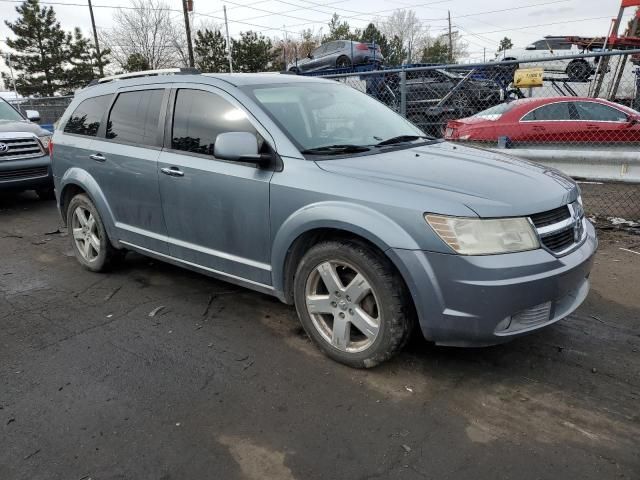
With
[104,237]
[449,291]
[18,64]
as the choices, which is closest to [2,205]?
[104,237]

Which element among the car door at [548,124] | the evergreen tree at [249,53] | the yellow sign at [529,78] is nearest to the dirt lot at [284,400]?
the yellow sign at [529,78]

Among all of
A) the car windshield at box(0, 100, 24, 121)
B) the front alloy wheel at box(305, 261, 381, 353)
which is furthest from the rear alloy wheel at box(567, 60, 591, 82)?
the car windshield at box(0, 100, 24, 121)

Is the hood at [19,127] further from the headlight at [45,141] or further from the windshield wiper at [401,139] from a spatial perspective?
the windshield wiper at [401,139]

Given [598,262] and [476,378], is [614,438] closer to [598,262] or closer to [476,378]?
[476,378]

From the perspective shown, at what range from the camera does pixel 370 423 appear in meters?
2.64

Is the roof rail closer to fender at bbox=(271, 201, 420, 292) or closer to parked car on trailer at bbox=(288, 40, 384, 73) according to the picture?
fender at bbox=(271, 201, 420, 292)

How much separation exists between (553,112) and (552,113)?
0.10 ft

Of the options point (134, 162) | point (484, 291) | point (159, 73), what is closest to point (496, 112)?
point (159, 73)

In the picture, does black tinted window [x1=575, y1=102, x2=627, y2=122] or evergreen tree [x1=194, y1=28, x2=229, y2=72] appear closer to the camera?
black tinted window [x1=575, y1=102, x2=627, y2=122]

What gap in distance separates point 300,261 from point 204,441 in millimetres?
1207

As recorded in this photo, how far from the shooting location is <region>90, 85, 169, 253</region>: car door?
4062 mm

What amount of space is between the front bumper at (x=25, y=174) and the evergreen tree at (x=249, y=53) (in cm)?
3334

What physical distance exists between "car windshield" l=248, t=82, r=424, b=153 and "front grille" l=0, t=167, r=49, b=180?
5920 millimetres

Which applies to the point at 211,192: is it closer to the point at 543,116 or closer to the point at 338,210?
the point at 338,210
